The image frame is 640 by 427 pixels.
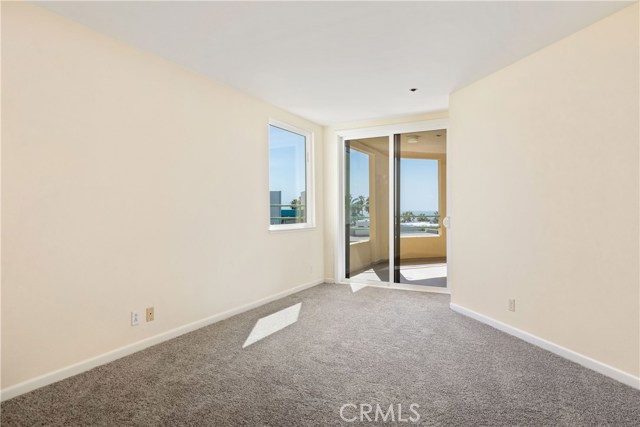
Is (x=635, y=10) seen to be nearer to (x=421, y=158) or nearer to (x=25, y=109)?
(x=421, y=158)

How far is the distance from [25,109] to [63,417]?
1.74 m

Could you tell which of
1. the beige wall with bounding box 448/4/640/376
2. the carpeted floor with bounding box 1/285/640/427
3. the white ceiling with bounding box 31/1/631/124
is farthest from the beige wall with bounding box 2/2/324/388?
the beige wall with bounding box 448/4/640/376

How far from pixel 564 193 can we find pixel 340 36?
6.49 ft

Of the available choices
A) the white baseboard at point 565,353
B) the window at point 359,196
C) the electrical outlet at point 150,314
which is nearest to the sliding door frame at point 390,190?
the window at point 359,196

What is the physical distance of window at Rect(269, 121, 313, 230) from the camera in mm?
4523

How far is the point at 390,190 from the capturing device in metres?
5.04

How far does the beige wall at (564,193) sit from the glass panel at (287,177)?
7.29ft

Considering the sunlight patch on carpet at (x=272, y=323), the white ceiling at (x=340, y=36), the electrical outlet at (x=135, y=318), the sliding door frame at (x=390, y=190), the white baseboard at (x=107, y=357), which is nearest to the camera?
the white baseboard at (x=107, y=357)

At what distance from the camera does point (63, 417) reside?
193 centimetres

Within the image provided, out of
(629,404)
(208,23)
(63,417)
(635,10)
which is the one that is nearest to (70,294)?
(63,417)

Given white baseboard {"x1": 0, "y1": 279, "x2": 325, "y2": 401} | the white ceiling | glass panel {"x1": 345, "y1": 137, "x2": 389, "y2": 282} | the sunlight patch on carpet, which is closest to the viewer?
white baseboard {"x1": 0, "y1": 279, "x2": 325, "y2": 401}

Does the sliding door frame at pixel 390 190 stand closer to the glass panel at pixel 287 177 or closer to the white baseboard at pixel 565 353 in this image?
the glass panel at pixel 287 177

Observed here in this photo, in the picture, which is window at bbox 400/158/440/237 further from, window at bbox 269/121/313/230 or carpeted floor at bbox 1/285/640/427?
carpeted floor at bbox 1/285/640/427

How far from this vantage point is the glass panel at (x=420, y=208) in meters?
4.83
